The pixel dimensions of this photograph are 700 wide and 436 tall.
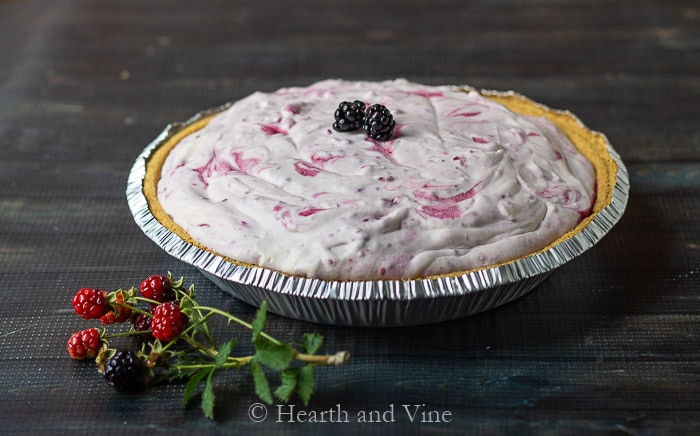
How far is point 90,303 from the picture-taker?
8.73ft

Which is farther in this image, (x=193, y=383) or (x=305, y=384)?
(x=193, y=383)

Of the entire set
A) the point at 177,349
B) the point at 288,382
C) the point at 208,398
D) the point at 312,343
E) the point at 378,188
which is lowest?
the point at 177,349

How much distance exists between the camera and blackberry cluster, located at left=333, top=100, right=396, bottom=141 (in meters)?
2.91

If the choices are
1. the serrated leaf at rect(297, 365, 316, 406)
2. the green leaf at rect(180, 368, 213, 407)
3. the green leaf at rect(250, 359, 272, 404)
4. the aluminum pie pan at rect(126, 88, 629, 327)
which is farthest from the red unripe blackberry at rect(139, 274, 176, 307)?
the serrated leaf at rect(297, 365, 316, 406)

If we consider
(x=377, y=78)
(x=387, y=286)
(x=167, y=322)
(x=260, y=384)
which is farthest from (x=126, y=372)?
(x=377, y=78)

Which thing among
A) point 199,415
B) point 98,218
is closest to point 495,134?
point 199,415

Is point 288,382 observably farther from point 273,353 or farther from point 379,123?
point 379,123

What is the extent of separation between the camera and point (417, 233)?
254 centimetres

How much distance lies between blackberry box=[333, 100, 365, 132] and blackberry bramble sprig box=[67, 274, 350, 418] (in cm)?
82

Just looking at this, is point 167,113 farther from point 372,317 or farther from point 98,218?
point 372,317

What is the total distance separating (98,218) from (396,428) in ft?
5.74

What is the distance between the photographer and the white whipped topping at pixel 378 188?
8.26 ft

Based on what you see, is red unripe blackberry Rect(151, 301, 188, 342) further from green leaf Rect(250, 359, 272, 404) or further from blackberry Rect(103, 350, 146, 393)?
green leaf Rect(250, 359, 272, 404)

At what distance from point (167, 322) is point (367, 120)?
1027 millimetres
